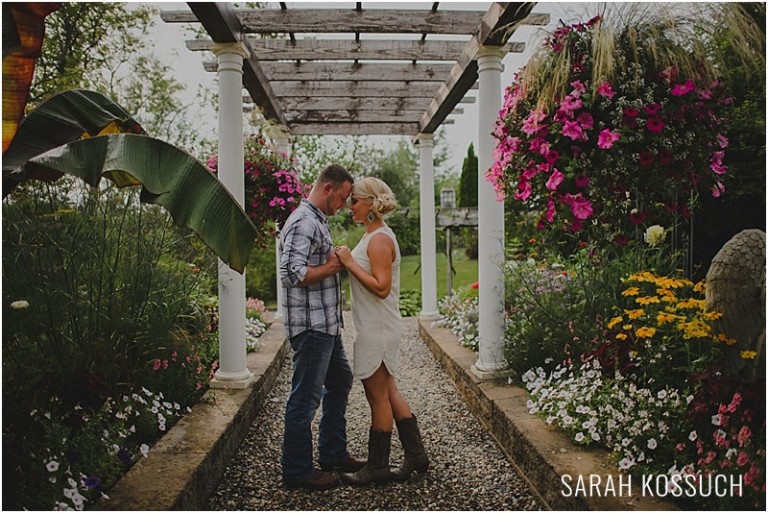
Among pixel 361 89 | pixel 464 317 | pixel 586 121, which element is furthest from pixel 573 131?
pixel 361 89

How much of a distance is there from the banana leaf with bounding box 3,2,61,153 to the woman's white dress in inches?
71.1

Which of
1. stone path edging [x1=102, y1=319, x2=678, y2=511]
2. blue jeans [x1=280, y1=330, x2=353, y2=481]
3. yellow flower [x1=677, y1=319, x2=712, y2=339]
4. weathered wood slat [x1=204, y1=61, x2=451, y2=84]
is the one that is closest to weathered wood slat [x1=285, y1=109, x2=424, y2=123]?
weathered wood slat [x1=204, y1=61, x2=451, y2=84]

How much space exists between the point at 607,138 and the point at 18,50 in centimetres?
288

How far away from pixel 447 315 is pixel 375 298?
523 centimetres

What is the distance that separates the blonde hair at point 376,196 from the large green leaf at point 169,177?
0.81 meters

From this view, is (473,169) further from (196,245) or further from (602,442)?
(602,442)

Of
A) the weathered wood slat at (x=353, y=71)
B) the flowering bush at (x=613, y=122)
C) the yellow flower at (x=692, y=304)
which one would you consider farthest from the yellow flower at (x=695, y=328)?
the weathered wood slat at (x=353, y=71)

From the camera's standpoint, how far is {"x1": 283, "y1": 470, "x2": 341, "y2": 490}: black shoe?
355cm

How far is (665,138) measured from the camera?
11.2 feet

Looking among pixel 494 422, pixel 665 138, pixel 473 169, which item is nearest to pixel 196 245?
pixel 494 422

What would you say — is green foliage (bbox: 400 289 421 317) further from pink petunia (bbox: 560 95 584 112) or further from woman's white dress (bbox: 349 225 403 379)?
pink petunia (bbox: 560 95 584 112)

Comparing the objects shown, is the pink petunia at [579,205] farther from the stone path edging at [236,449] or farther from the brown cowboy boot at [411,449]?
the brown cowboy boot at [411,449]

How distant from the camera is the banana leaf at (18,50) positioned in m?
2.82

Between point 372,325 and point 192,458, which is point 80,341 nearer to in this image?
point 192,458
